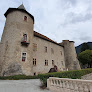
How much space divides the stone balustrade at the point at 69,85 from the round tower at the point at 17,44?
26.7 ft

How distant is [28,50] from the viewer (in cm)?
1384

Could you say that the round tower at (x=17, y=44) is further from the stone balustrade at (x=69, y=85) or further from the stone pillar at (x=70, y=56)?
the stone pillar at (x=70, y=56)

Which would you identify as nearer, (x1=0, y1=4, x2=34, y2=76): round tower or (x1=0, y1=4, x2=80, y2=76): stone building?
(x1=0, y1=4, x2=34, y2=76): round tower

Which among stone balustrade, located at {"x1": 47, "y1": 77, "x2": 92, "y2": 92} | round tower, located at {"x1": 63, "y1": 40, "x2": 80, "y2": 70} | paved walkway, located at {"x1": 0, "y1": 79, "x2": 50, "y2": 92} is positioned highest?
round tower, located at {"x1": 63, "y1": 40, "x2": 80, "y2": 70}

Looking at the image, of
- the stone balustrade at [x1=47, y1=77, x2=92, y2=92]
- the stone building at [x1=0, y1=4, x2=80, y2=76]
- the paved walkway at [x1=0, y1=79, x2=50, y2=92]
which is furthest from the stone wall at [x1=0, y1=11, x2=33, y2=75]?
the stone balustrade at [x1=47, y1=77, x2=92, y2=92]

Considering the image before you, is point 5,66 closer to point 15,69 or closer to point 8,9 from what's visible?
point 15,69

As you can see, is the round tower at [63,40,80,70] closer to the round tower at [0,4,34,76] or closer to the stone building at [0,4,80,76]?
the stone building at [0,4,80,76]

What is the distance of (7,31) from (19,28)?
2468 millimetres

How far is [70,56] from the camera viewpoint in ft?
86.1

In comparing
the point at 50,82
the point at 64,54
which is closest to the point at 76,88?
the point at 50,82

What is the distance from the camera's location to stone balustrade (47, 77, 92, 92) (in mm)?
3479

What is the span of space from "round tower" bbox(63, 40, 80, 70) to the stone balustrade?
73.2 ft

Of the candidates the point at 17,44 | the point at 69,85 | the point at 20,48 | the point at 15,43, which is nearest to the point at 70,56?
the point at 20,48

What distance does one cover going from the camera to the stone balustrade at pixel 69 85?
3.48 m
